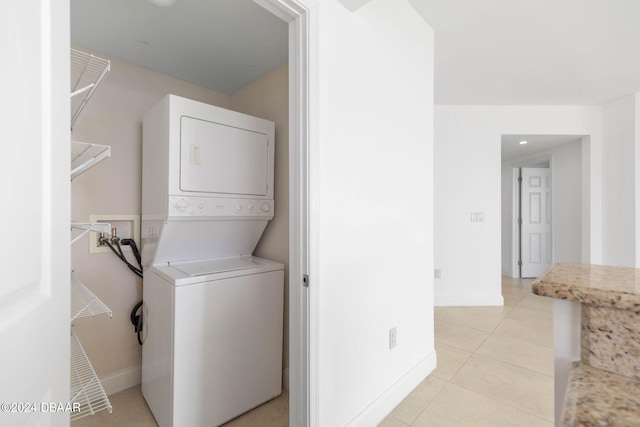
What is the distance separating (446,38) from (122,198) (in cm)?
265

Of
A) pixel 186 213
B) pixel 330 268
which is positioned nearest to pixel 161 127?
pixel 186 213

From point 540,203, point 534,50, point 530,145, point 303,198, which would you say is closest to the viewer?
point 303,198

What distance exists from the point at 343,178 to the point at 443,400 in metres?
1.50

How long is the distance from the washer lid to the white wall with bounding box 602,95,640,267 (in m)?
4.06

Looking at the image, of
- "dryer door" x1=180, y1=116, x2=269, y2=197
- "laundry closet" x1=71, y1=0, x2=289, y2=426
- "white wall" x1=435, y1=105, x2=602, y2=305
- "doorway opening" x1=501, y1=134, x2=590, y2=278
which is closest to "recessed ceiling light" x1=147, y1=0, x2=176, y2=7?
"laundry closet" x1=71, y1=0, x2=289, y2=426

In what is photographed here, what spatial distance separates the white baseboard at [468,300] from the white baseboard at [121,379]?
3125 millimetres

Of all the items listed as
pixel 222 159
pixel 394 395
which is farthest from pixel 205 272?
pixel 394 395

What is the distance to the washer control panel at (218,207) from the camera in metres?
1.67

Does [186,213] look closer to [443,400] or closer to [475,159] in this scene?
[443,400]

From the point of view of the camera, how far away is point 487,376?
6.69ft

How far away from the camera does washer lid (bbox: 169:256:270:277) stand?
5.52ft

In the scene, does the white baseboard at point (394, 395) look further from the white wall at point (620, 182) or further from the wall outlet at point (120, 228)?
the white wall at point (620, 182)

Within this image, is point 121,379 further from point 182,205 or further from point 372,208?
point 372,208

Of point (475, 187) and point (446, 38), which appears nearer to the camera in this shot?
point (446, 38)
